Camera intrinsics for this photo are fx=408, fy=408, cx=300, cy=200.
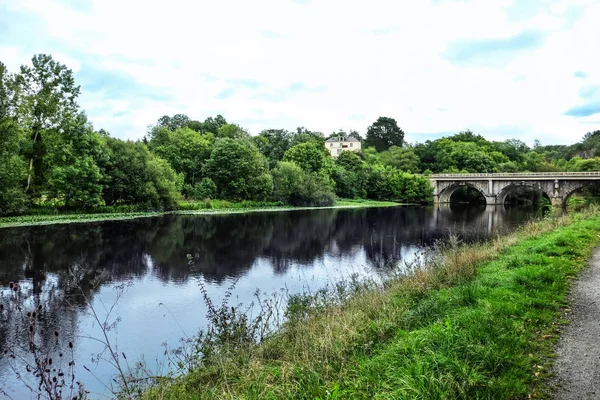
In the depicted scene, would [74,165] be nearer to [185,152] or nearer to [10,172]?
[10,172]

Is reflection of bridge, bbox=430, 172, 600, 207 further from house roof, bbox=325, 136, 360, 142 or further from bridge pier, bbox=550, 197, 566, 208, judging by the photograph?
house roof, bbox=325, 136, 360, 142

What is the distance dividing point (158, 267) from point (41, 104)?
29764 millimetres

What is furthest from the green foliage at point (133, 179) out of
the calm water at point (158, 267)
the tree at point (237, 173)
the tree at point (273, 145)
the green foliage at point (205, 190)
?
the tree at point (273, 145)

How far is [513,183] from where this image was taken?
70.4 metres

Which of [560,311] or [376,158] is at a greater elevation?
[376,158]

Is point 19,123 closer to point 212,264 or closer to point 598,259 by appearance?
point 212,264

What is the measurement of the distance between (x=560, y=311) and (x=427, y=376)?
12.5 ft

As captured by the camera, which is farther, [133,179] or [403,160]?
[403,160]

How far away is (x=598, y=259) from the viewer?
11391mm

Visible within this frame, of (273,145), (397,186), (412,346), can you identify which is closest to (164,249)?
(412,346)

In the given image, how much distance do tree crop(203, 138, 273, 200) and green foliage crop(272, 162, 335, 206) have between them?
2.16m

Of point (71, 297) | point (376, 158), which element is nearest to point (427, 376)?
point (71, 297)

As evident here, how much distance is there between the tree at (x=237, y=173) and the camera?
59000 mm

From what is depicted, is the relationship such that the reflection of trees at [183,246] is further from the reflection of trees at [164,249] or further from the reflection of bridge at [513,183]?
the reflection of bridge at [513,183]
